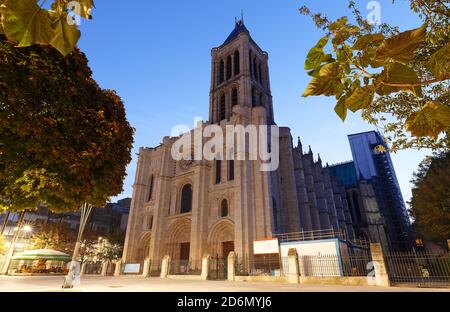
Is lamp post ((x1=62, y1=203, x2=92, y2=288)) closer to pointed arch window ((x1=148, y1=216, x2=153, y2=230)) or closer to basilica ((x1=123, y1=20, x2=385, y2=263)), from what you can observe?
basilica ((x1=123, y1=20, x2=385, y2=263))

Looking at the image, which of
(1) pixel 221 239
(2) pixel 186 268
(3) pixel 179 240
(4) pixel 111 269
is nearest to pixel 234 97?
(1) pixel 221 239

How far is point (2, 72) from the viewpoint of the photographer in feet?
15.9

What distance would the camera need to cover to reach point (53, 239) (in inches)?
1204

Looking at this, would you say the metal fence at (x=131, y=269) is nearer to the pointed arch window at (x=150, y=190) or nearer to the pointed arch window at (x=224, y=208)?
the pointed arch window at (x=150, y=190)

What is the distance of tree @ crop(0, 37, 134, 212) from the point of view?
5332mm

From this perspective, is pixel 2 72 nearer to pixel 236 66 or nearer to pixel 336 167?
pixel 236 66

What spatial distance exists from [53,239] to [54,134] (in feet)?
105

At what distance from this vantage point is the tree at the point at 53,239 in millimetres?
29625

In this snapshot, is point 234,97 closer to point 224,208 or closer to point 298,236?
point 224,208

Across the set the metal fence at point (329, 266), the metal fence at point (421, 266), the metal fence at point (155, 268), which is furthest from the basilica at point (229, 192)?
the metal fence at point (329, 266)

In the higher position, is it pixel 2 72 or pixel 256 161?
pixel 256 161

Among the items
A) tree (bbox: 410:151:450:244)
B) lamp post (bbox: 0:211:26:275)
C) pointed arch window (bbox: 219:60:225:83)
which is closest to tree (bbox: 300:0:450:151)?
tree (bbox: 410:151:450:244)
